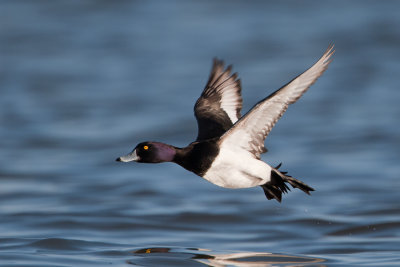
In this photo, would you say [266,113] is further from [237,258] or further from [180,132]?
[180,132]

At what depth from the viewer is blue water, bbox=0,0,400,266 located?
8070 mm

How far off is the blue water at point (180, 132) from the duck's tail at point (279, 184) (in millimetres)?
753

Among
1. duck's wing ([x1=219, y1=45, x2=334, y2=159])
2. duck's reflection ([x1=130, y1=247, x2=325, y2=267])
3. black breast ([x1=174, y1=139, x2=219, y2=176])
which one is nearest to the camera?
duck's wing ([x1=219, y1=45, x2=334, y2=159])

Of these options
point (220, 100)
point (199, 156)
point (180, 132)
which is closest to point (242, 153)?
point (199, 156)

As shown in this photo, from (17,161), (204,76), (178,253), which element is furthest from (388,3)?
(178,253)

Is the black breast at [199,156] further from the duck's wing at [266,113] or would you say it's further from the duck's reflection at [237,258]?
the duck's reflection at [237,258]

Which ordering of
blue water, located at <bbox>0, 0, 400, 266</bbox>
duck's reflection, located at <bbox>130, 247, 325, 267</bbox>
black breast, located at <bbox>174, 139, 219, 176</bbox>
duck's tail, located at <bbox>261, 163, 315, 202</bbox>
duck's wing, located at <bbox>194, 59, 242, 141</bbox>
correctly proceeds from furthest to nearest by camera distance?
blue water, located at <bbox>0, 0, 400, 266</bbox> < duck's wing, located at <bbox>194, 59, 242, 141</bbox> < duck's reflection, located at <bbox>130, 247, 325, 267</bbox> < duck's tail, located at <bbox>261, 163, 315, 202</bbox> < black breast, located at <bbox>174, 139, 219, 176</bbox>

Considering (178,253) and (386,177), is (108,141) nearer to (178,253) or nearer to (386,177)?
(386,177)

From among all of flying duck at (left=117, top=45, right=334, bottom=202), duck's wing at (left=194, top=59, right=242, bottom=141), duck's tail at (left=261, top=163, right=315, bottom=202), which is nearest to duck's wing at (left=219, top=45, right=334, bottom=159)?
flying duck at (left=117, top=45, right=334, bottom=202)

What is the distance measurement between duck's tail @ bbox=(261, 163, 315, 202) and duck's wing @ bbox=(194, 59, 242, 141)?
90cm

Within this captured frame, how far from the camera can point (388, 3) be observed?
78.8 ft

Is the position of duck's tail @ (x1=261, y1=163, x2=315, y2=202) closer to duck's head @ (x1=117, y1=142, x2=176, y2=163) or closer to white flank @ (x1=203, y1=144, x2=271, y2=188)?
white flank @ (x1=203, y1=144, x2=271, y2=188)

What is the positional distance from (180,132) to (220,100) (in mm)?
6462

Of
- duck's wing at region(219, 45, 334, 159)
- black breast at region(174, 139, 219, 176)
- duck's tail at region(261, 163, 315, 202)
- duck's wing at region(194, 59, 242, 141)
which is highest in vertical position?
duck's wing at region(194, 59, 242, 141)
